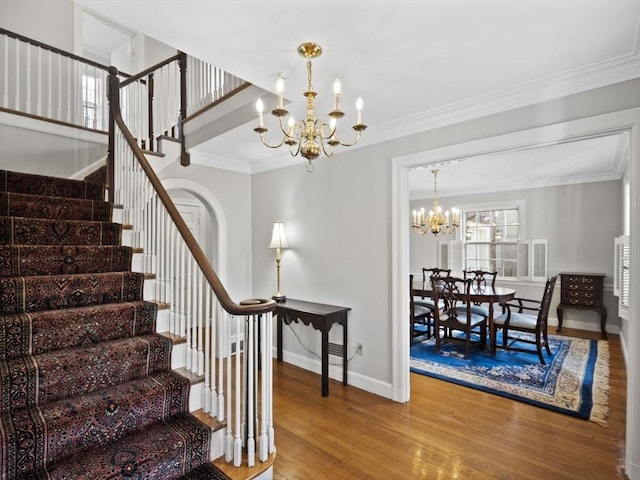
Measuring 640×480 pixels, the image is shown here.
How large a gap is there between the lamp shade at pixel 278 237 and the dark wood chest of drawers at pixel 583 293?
4.71 metres

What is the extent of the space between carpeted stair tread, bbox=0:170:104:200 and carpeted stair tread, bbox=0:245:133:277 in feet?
2.84

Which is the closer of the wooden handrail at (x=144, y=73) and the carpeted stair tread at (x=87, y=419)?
the carpeted stair tread at (x=87, y=419)

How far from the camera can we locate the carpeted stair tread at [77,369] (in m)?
1.63

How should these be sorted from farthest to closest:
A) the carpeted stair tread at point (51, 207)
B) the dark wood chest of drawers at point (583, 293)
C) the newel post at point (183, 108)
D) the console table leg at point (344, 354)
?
the dark wood chest of drawers at point (583, 293) → the newel post at point (183, 108) → the console table leg at point (344, 354) → the carpeted stair tread at point (51, 207)

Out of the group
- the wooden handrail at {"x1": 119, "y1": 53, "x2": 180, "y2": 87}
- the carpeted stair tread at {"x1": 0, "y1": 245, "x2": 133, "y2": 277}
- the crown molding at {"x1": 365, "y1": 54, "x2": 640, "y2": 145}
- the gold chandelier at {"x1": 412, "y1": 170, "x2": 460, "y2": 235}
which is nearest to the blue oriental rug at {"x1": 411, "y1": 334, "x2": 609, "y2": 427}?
the gold chandelier at {"x1": 412, "y1": 170, "x2": 460, "y2": 235}

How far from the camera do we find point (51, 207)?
273 centimetres

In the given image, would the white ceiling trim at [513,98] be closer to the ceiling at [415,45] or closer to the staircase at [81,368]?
the ceiling at [415,45]

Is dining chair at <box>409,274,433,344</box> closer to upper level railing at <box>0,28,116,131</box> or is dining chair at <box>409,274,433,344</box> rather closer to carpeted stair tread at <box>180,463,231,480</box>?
carpeted stair tread at <box>180,463,231,480</box>

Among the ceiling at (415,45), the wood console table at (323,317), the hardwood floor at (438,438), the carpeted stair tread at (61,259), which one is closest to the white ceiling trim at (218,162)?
the ceiling at (415,45)

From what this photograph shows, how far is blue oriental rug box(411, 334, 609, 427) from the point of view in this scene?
3.12m

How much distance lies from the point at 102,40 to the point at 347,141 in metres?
5.13

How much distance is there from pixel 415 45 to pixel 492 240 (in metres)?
5.78

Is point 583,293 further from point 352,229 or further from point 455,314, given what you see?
point 352,229

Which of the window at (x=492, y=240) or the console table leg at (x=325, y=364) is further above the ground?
the window at (x=492, y=240)
